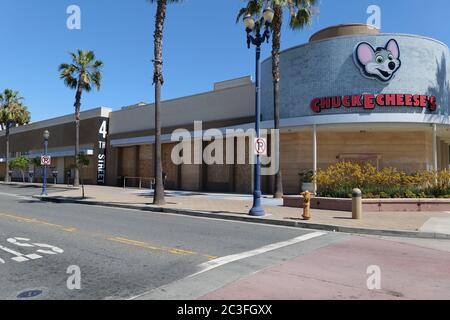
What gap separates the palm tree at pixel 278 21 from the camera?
20.6 metres

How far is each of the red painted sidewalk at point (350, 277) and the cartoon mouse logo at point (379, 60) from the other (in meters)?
14.2

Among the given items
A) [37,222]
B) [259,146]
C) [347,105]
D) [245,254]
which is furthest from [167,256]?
[347,105]

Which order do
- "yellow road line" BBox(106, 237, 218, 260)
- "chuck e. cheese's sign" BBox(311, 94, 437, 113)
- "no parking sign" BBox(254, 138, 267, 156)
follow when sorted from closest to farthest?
"yellow road line" BBox(106, 237, 218, 260) < "no parking sign" BBox(254, 138, 267, 156) < "chuck e. cheese's sign" BBox(311, 94, 437, 113)

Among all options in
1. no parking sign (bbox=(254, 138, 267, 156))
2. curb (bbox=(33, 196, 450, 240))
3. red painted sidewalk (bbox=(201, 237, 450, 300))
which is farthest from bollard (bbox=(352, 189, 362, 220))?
red painted sidewalk (bbox=(201, 237, 450, 300))

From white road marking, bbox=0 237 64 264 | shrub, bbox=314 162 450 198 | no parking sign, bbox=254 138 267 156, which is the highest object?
no parking sign, bbox=254 138 267 156

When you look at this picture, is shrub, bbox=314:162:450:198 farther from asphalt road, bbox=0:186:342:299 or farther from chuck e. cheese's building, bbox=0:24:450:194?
asphalt road, bbox=0:186:342:299

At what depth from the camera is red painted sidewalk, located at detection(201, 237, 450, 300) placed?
5.20 m

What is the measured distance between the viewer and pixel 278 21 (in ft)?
68.8

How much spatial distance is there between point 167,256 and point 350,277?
11.3ft

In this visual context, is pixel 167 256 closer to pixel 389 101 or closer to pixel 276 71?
pixel 276 71

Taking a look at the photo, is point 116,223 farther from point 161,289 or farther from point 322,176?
point 322,176

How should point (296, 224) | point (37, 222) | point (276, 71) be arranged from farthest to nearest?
point (276, 71) < point (37, 222) < point (296, 224)

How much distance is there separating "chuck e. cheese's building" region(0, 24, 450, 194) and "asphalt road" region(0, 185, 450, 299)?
11475 mm
